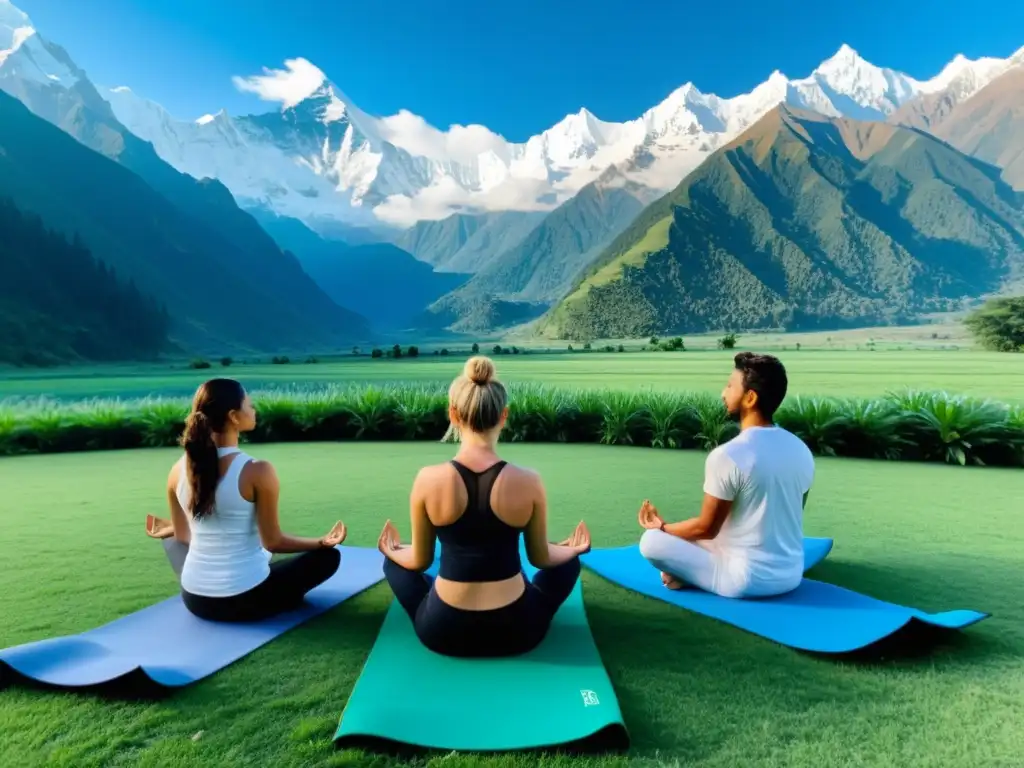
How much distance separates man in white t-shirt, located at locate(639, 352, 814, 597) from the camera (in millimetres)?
3129

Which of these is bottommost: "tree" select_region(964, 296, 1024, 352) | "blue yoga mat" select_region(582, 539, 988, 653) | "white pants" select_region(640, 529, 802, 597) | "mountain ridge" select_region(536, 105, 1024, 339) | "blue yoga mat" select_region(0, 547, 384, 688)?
"blue yoga mat" select_region(0, 547, 384, 688)

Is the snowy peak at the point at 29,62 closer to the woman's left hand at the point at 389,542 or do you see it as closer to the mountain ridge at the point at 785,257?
the mountain ridge at the point at 785,257

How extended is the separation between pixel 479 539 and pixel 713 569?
1.56 metres

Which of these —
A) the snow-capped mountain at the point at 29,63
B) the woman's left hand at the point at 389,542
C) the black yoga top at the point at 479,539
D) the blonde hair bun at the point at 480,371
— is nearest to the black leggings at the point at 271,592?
the woman's left hand at the point at 389,542

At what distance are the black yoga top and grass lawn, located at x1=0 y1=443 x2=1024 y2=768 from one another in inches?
20.8

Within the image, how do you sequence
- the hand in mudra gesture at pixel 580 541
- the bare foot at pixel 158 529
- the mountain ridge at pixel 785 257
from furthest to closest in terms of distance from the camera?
the mountain ridge at pixel 785 257, the bare foot at pixel 158 529, the hand in mudra gesture at pixel 580 541

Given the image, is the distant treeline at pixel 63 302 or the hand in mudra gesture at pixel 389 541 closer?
the hand in mudra gesture at pixel 389 541

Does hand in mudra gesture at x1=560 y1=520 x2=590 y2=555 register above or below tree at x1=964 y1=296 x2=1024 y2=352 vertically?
below

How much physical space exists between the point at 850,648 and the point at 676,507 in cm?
331

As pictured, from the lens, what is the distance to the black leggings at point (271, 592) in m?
3.18

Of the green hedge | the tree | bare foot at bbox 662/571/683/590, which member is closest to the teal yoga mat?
bare foot at bbox 662/571/683/590

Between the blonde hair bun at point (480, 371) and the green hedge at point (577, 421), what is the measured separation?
791 centimetres

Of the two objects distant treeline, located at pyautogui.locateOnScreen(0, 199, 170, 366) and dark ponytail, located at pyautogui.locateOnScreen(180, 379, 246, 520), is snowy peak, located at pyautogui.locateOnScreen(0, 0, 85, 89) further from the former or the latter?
dark ponytail, located at pyautogui.locateOnScreen(180, 379, 246, 520)

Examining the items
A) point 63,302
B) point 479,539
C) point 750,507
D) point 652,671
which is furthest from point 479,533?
point 63,302
